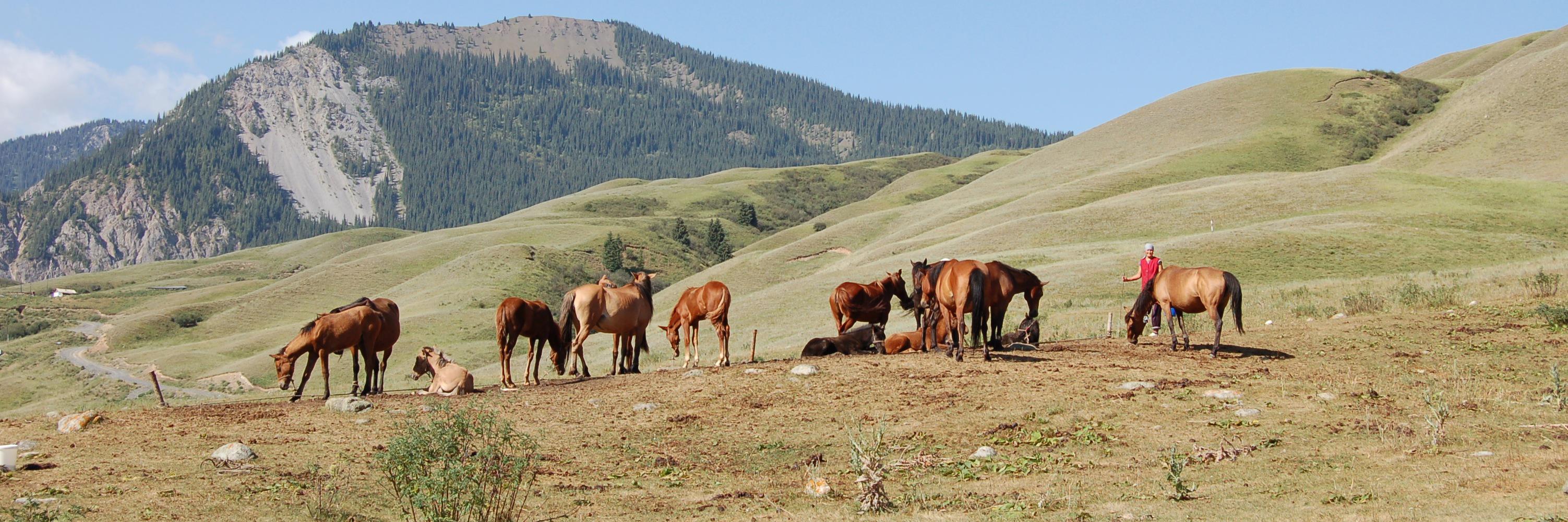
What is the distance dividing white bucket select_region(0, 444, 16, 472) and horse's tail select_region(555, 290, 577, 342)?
9924 mm

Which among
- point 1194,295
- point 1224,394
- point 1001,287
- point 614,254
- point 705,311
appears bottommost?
point 614,254

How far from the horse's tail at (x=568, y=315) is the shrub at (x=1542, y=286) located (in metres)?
19.8

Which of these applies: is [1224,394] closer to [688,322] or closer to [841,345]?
[841,345]

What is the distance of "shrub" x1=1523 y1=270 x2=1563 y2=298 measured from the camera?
22188mm

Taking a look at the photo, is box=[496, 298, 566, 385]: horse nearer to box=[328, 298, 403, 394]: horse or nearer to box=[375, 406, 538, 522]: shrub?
box=[328, 298, 403, 394]: horse

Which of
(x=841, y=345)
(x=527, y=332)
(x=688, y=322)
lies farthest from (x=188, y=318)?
(x=841, y=345)

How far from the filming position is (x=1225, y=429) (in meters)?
12.6

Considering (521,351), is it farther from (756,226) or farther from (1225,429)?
(756,226)

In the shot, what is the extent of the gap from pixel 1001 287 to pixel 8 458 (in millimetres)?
15084

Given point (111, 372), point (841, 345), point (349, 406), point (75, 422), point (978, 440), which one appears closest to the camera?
point (978, 440)

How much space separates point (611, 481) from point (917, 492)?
345 centimetres

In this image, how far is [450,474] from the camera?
917 centimetres

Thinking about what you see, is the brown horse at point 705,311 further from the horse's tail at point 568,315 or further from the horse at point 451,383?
the horse at point 451,383

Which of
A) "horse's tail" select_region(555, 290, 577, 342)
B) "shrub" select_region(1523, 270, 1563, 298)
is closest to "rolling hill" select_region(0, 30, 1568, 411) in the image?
"shrub" select_region(1523, 270, 1563, 298)
